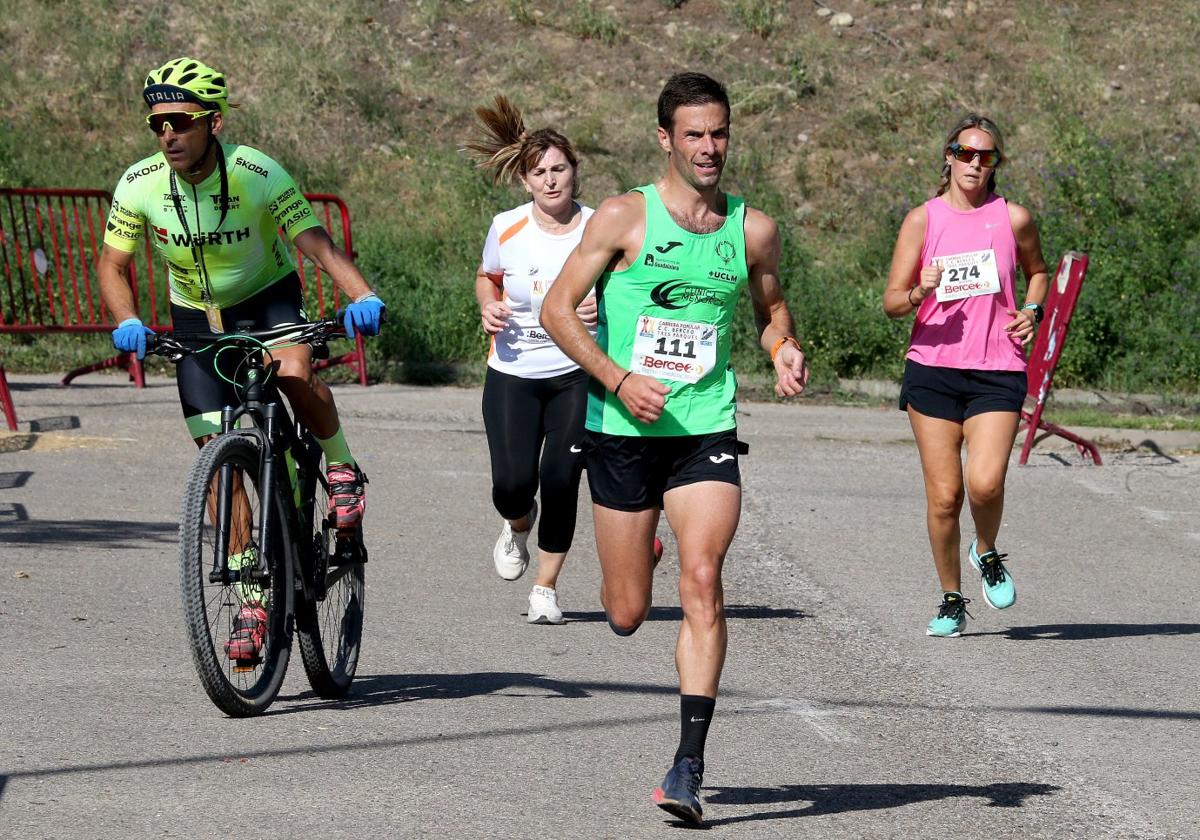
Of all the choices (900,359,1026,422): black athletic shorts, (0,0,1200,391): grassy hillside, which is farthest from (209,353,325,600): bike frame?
(0,0,1200,391): grassy hillside

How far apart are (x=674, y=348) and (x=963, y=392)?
8.95 feet

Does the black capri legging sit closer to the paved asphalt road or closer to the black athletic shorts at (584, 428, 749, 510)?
the paved asphalt road

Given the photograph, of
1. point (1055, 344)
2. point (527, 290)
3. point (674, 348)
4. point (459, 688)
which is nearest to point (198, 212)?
point (527, 290)

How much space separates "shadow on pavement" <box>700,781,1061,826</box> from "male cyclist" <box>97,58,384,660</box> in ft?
6.24

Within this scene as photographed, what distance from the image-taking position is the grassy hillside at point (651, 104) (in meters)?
18.2

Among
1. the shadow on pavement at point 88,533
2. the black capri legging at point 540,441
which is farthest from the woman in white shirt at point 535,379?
the shadow on pavement at point 88,533

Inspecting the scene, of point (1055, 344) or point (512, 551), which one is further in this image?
point (1055, 344)

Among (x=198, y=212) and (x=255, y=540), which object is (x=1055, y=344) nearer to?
(x=198, y=212)

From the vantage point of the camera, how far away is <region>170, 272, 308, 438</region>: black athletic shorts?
6.46 metres

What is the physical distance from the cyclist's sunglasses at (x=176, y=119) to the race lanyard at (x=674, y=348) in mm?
1921

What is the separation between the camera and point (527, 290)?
7.89 m

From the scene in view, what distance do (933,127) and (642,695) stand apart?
16.5 metres

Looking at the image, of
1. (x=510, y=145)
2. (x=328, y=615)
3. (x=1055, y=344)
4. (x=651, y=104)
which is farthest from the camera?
(x=651, y=104)

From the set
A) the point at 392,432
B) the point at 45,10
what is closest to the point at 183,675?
the point at 392,432
